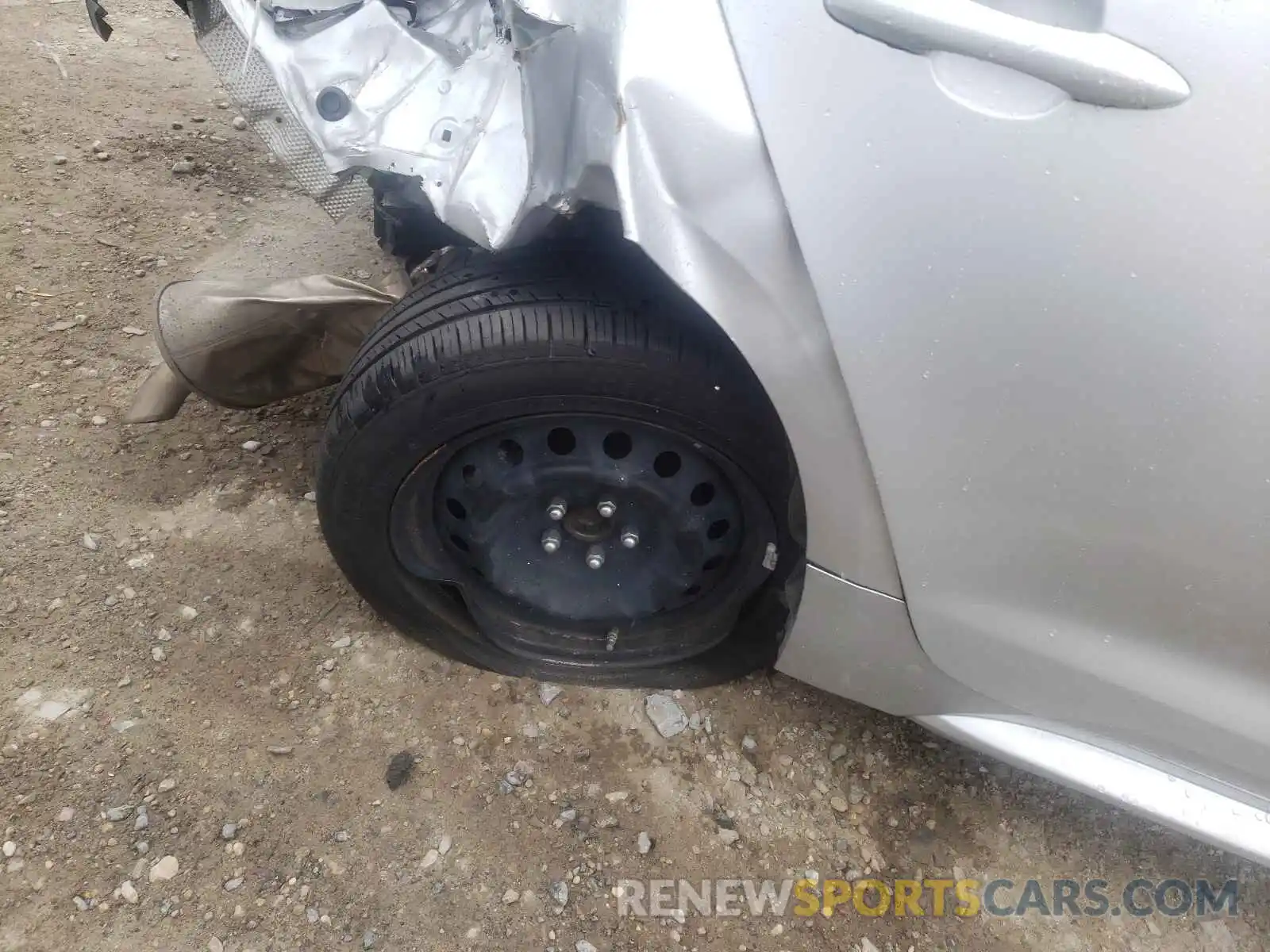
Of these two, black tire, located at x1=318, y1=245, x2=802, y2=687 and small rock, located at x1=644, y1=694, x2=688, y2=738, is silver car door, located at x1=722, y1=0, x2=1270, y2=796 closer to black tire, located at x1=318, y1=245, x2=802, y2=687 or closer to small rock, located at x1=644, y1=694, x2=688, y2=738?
black tire, located at x1=318, y1=245, x2=802, y2=687

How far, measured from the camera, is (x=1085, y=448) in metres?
1.07

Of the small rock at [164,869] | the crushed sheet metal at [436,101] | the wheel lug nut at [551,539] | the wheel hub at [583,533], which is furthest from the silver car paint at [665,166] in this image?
the small rock at [164,869]

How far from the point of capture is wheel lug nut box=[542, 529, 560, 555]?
5.37 feet

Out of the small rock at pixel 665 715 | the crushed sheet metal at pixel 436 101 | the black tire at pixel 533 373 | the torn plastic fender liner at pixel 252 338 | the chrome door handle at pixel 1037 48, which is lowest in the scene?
the small rock at pixel 665 715

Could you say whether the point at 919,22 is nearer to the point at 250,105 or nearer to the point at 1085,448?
the point at 1085,448

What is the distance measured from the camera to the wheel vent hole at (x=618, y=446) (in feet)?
4.96

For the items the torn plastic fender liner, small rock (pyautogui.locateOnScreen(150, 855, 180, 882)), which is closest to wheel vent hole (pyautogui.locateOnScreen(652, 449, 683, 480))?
the torn plastic fender liner

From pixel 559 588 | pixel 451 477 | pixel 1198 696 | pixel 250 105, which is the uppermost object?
pixel 250 105

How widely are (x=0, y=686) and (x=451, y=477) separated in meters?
1.06

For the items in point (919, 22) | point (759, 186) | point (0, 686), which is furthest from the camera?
point (0, 686)

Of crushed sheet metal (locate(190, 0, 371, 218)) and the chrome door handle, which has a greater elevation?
the chrome door handle

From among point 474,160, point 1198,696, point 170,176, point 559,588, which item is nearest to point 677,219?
point 474,160

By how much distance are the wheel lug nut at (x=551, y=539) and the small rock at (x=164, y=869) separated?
87cm

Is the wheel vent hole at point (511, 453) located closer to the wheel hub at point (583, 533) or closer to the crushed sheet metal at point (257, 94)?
the wheel hub at point (583, 533)
